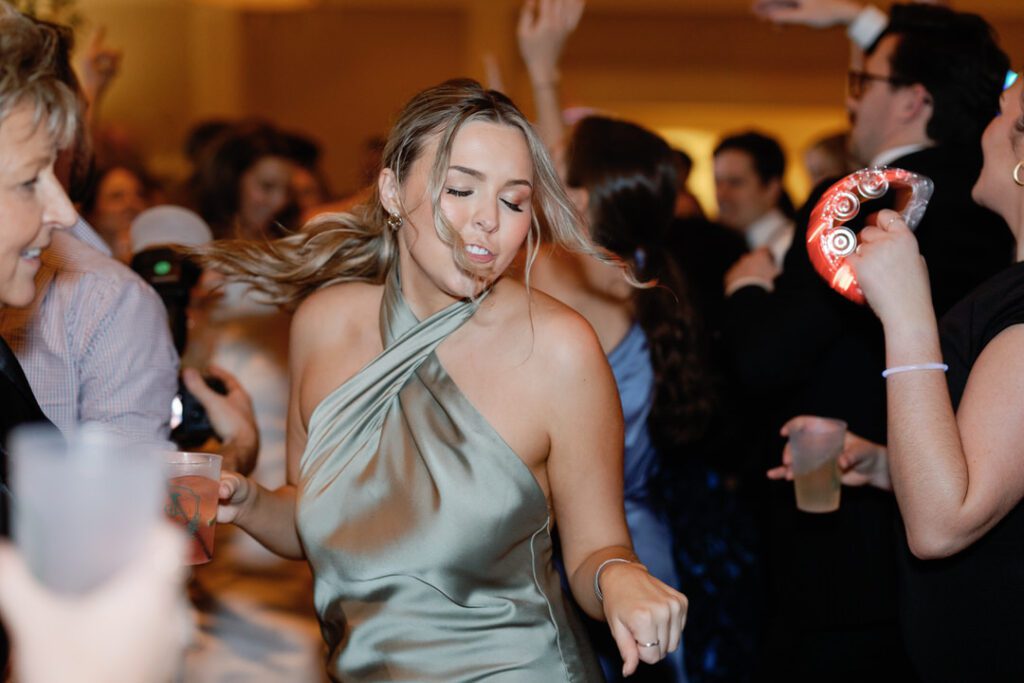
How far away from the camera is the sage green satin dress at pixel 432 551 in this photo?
1.80m

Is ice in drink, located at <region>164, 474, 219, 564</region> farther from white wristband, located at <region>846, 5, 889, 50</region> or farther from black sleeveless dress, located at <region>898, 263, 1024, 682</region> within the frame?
white wristband, located at <region>846, 5, 889, 50</region>

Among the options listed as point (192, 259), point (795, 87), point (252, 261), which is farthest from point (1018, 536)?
point (795, 87)

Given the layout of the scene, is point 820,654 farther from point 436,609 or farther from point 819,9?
point 819,9

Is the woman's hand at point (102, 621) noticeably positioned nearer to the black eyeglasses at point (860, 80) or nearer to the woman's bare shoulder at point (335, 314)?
the woman's bare shoulder at point (335, 314)

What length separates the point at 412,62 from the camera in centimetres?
888

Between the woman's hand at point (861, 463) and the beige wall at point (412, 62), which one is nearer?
the woman's hand at point (861, 463)

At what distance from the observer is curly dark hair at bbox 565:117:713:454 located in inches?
108

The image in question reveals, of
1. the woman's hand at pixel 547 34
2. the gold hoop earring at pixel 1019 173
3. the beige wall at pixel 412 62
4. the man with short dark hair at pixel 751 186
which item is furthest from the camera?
the beige wall at pixel 412 62

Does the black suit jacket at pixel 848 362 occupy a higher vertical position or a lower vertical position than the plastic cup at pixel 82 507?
lower

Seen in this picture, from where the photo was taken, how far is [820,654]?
8.47 feet

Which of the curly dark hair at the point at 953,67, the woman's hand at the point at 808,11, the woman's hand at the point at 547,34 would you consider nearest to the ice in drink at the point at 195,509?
the woman's hand at the point at 547,34

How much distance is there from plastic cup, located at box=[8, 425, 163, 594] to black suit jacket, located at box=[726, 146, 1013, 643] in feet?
6.22

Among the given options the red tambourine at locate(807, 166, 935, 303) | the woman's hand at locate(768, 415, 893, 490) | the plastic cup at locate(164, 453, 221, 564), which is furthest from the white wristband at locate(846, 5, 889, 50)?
the plastic cup at locate(164, 453, 221, 564)

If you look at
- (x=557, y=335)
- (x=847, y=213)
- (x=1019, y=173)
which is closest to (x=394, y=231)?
(x=557, y=335)
